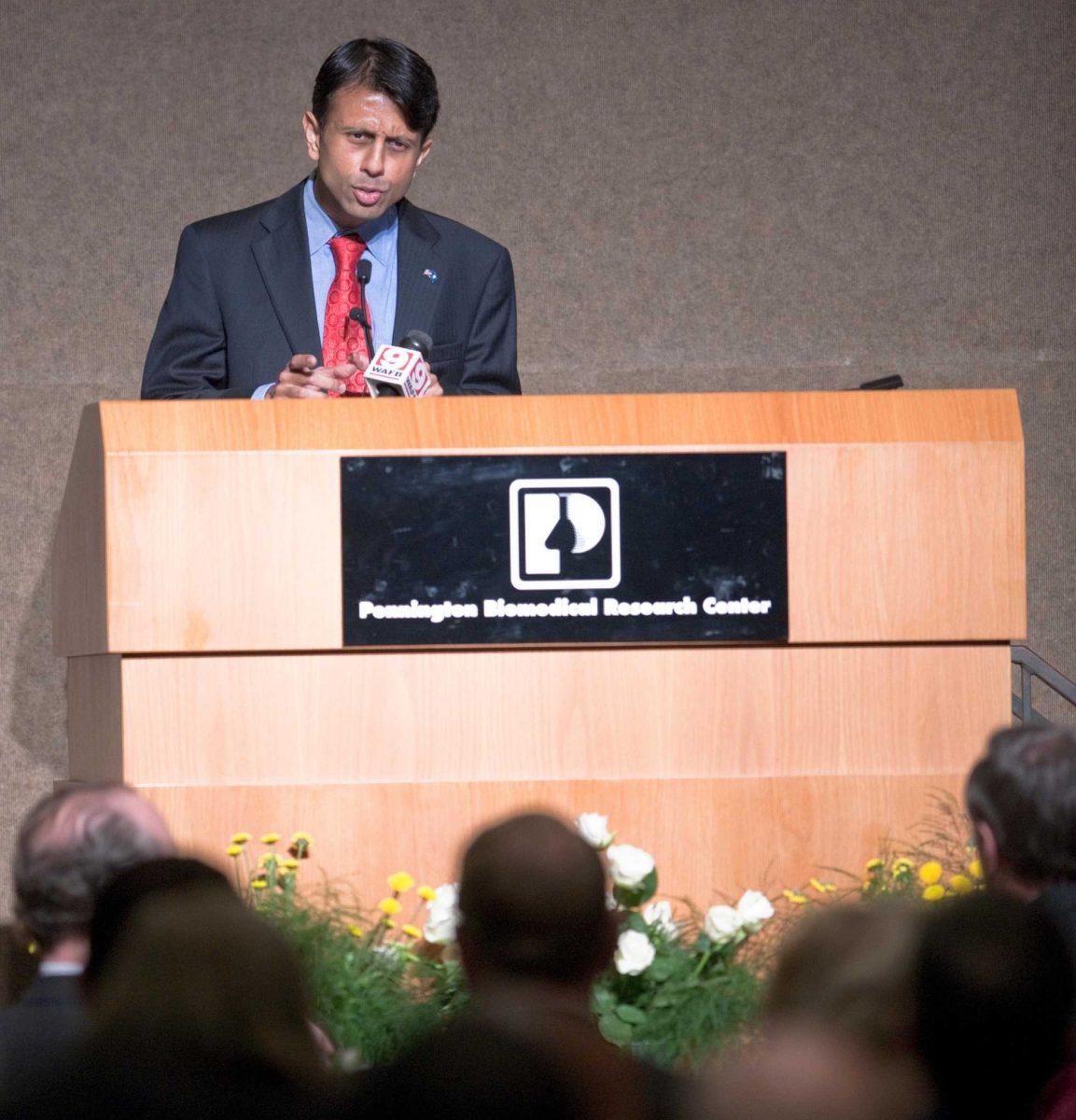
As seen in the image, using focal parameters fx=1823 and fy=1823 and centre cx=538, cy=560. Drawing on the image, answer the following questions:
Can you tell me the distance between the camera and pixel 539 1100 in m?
1.19

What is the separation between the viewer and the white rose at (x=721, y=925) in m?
2.46

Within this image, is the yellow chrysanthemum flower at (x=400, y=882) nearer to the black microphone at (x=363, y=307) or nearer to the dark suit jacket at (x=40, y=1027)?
the dark suit jacket at (x=40, y=1027)

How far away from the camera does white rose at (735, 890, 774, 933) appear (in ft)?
8.18

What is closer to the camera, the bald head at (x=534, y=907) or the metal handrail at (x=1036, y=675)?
the bald head at (x=534, y=907)

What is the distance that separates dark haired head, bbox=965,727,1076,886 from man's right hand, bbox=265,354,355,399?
1295mm

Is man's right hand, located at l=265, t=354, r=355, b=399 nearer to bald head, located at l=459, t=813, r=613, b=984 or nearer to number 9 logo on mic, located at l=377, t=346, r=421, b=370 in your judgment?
number 9 logo on mic, located at l=377, t=346, r=421, b=370

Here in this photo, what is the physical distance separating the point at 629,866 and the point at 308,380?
37.3 inches

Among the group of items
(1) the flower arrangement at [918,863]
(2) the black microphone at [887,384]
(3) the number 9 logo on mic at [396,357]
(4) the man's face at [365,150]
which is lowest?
(1) the flower arrangement at [918,863]

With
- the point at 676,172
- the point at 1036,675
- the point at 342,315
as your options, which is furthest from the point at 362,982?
the point at 676,172

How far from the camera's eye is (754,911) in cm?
251

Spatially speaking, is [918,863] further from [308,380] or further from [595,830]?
[308,380]

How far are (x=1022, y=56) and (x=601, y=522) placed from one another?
12.0 ft

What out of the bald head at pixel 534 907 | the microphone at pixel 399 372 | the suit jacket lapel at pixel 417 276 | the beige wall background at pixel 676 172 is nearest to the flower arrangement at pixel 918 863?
the microphone at pixel 399 372

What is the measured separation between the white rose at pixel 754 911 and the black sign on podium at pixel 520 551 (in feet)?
Answer: 1.31
